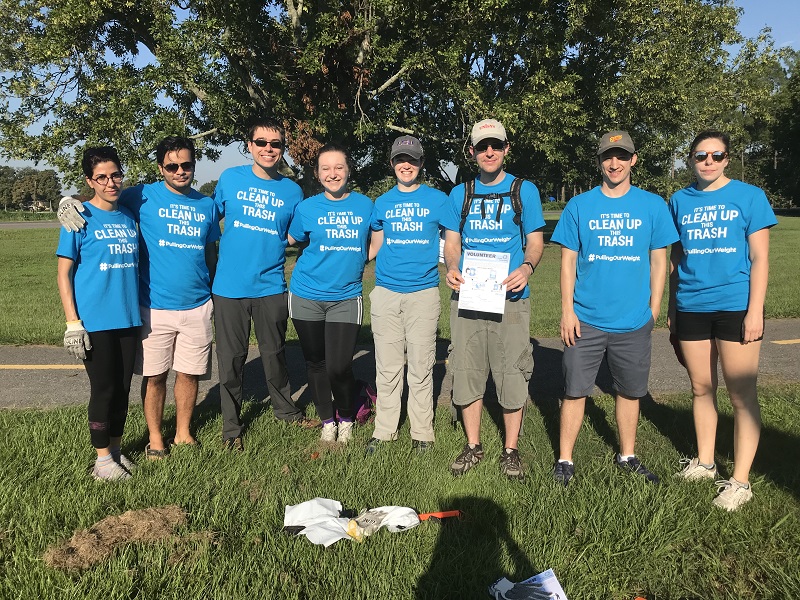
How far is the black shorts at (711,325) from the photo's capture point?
11.2ft

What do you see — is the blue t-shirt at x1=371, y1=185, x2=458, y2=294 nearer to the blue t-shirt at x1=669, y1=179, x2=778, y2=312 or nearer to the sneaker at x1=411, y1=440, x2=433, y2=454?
the sneaker at x1=411, y1=440, x2=433, y2=454

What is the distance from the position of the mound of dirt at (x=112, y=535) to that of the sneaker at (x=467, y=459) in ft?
5.90

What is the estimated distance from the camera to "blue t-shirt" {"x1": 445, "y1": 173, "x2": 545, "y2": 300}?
3807 millimetres

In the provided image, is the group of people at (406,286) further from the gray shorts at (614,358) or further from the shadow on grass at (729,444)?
the shadow on grass at (729,444)

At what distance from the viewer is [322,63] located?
46.1ft

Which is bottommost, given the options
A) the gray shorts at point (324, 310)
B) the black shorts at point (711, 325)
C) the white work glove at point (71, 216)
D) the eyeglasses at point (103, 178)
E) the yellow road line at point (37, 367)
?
the yellow road line at point (37, 367)

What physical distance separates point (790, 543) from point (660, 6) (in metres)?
16.8

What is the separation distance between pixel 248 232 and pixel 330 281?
73 cm

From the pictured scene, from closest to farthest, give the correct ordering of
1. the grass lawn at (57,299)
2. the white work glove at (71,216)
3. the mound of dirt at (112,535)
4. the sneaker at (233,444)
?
the mound of dirt at (112,535)
the white work glove at (71,216)
the sneaker at (233,444)
the grass lawn at (57,299)

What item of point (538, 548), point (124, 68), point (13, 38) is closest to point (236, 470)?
point (538, 548)

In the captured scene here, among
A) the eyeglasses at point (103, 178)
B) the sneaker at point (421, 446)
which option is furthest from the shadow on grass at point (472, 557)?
the eyeglasses at point (103, 178)

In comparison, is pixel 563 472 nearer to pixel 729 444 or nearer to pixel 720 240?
pixel 729 444

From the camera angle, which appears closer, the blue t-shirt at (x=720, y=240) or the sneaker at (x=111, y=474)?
the blue t-shirt at (x=720, y=240)

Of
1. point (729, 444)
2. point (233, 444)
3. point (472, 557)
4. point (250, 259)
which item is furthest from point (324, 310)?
point (729, 444)
